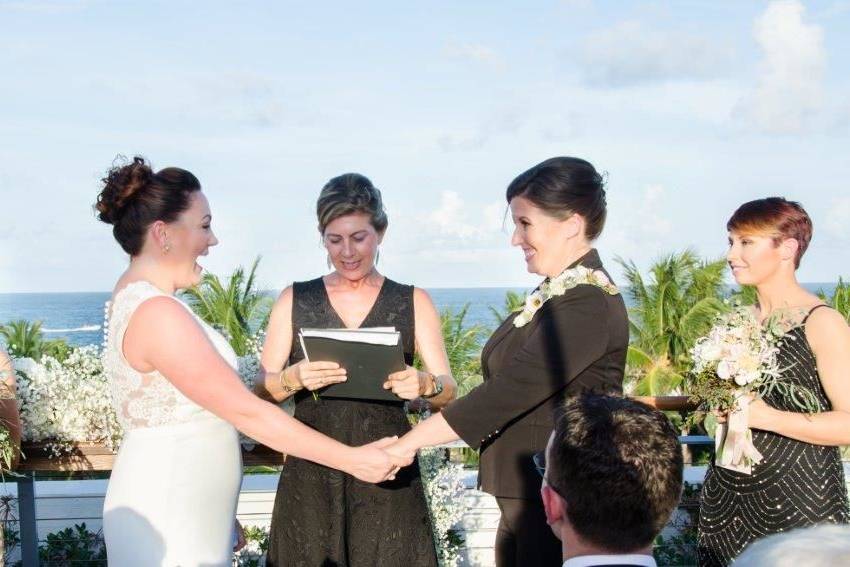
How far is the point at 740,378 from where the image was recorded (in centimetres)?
356

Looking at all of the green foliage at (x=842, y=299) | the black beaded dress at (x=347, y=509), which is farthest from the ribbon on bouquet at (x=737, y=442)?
the green foliage at (x=842, y=299)

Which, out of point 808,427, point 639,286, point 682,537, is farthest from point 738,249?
point 639,286

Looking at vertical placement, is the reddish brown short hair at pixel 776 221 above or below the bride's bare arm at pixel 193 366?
above

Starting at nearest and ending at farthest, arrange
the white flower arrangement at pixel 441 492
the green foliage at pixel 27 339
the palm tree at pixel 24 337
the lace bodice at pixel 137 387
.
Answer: the lace bodice at pixel 137 387, the white flower arrangement at pixel 441 492, the green foliage at pixel 27 339, the palm tree at pixel 24 337

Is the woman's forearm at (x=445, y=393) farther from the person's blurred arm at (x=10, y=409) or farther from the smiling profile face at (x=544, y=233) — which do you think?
the person's blurred arm at (x=10, y=409)

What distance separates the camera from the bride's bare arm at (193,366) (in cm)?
315

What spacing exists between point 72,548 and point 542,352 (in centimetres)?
354

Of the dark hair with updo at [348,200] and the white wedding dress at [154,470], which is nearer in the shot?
the white wedding dress at [154,470]

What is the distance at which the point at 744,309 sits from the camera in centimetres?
387

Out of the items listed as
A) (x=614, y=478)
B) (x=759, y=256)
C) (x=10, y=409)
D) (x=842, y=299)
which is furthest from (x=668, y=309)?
(x=614, y=478)

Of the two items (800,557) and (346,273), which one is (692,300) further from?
(800,557)

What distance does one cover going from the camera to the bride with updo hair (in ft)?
10.6

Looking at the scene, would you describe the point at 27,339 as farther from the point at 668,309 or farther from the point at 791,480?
the point at 791,480

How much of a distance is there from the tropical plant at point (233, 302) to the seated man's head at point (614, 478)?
1901 centimetres
